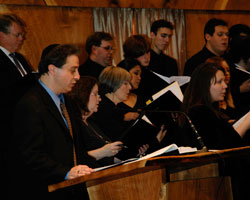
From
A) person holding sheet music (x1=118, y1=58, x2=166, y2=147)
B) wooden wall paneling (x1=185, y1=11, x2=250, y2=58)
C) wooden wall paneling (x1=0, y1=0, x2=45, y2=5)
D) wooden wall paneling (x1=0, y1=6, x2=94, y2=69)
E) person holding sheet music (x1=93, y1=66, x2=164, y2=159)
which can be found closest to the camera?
person holding sheet music (x1=93, y1=66, x2=164, y2=159)

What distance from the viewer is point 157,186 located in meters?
2.54

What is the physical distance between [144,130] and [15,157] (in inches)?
33.5

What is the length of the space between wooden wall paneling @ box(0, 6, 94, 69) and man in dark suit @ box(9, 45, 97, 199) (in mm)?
2491

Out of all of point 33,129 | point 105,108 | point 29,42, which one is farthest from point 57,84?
point 29,42

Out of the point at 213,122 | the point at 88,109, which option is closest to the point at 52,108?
the point at 88,109

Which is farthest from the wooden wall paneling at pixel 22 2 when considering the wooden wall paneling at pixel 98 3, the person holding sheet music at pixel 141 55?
the person holding sheet music at pixel 141 55

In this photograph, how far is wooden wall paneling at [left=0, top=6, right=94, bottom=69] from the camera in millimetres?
5234

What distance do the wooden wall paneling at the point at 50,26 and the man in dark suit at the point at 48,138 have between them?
2.49 m

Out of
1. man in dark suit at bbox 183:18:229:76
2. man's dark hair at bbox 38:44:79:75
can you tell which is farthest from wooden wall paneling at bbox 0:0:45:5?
man's dark hair at bbox 38:44:79:75

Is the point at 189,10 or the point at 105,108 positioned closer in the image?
the point at 105,108

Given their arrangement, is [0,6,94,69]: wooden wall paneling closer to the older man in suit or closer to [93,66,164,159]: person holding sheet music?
the older man in suit

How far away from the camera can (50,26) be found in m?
5.42

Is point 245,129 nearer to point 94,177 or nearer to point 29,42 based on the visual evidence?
point 94,177

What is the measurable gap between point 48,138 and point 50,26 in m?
3.02
